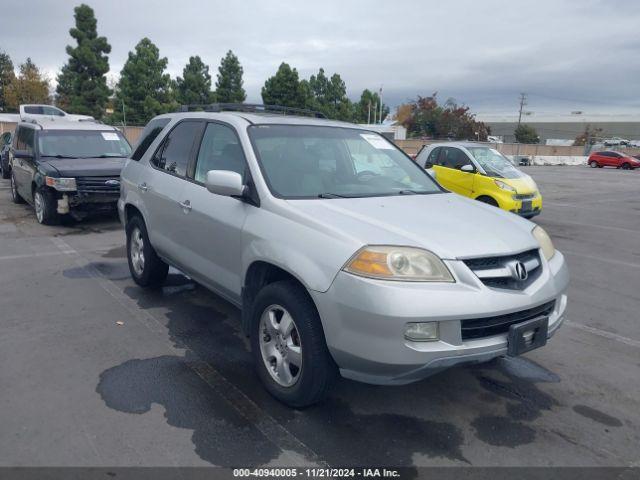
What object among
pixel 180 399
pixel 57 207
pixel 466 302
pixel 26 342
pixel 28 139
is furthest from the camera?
pixel 28 139

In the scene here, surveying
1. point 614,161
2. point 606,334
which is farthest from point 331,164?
point 614,161

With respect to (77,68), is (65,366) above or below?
below

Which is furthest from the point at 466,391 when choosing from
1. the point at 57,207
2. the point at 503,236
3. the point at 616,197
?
the point at 616,197

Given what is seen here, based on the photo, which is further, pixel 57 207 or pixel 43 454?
pixel 57 207

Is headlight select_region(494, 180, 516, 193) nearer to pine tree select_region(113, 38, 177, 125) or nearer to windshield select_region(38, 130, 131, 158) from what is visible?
windshield select_region(38, 130, 131, 158)

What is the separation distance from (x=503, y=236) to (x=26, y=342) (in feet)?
12.3

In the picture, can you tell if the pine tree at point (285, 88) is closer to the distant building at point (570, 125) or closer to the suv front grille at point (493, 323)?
the suv front grille at point (493, 323)

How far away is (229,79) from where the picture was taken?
44.1 metres

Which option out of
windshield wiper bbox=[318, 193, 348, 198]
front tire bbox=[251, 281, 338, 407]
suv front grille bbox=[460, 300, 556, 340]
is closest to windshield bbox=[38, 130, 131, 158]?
windshield wiper bbox=[318, 193, 348, 198]

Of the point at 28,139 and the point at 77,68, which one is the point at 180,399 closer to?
the point at 28,139

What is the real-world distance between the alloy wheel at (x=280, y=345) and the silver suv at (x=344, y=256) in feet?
0.03

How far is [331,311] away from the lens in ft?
9.54

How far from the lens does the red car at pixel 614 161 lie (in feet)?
133

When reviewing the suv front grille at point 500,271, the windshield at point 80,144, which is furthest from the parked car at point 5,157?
the suv front grille at point 500,271
